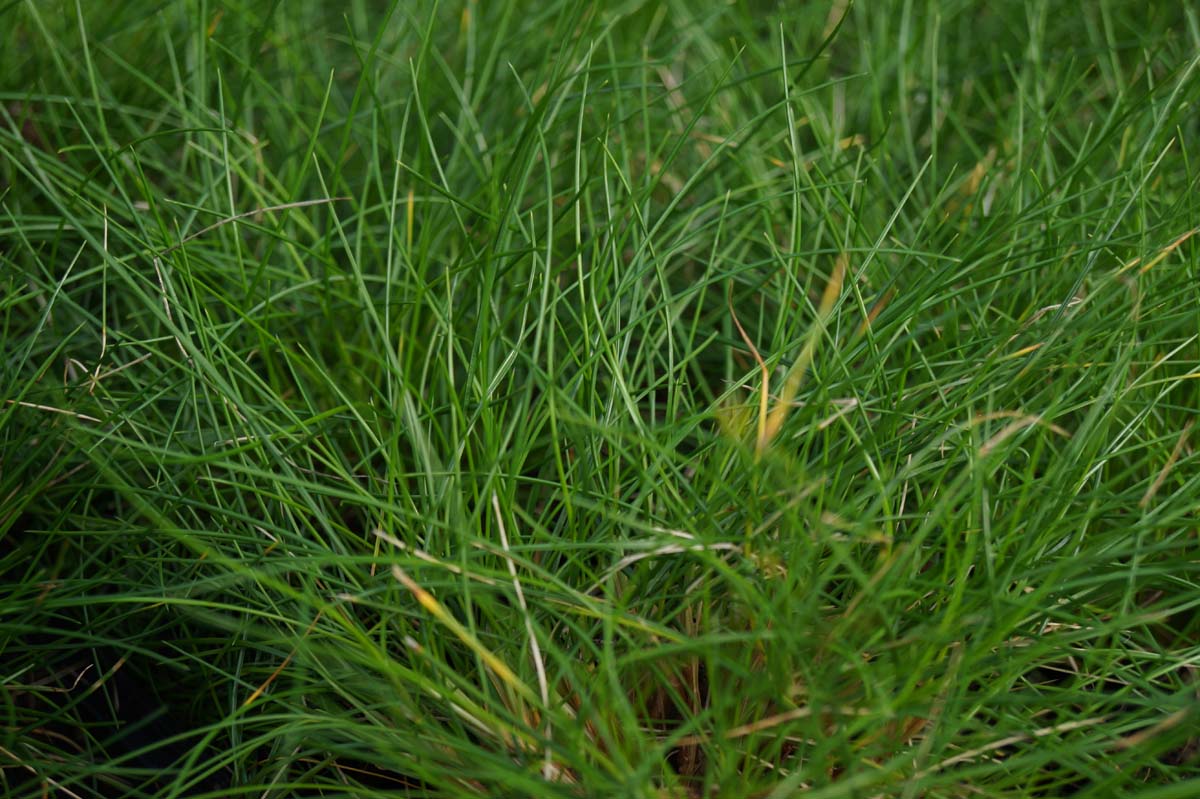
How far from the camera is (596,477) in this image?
1.07m

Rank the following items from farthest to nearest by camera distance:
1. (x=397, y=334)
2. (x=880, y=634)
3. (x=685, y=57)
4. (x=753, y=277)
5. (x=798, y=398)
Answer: (x=685, y=57) < (x=753, y=277) < (x=397, y=334) < (x=798, y=398) < (x=880, y=634)

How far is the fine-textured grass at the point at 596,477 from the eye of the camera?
2.78 feet

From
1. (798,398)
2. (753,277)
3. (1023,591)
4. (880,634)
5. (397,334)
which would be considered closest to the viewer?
(880,634)

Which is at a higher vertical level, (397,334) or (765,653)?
(397,334)

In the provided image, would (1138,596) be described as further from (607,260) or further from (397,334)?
(397,334)

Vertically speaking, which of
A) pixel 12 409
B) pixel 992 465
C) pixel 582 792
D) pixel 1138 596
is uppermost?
pixel 12 409

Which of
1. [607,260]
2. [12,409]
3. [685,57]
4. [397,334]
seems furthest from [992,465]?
[685,57]

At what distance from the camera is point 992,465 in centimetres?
92

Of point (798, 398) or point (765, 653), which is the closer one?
A: point (765, 653)

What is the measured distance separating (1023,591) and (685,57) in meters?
1.08

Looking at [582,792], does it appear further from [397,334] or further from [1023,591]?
[397,334]

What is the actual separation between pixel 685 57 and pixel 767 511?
39.1 inches

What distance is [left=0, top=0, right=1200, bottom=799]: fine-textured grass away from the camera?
85cm

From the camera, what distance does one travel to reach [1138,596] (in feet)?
3.60
